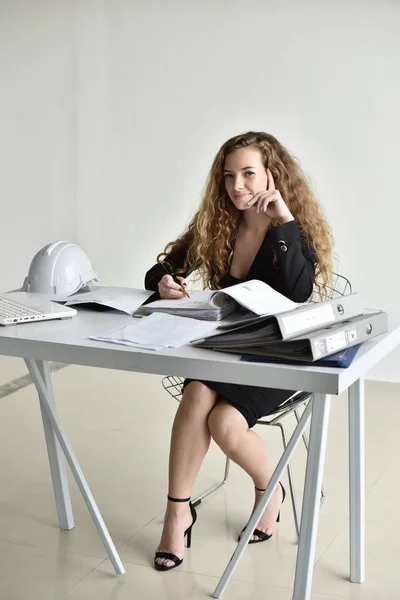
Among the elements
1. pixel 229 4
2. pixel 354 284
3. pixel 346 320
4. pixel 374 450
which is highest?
pixel 229 4

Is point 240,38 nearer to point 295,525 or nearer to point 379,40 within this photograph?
point 379,40

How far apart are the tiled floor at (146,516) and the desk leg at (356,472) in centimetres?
11

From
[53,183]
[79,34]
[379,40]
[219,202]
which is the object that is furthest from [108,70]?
[219,202]

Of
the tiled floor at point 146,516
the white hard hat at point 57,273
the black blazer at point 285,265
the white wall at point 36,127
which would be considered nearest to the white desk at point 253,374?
the tiled floor at point 146,516

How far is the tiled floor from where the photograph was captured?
253 centimetres

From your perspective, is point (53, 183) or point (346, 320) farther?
point (53, 183)

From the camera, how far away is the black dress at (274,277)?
8.30ft

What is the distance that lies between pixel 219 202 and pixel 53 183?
2.60 meters

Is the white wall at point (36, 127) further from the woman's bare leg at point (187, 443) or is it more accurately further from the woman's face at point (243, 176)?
the woman's bare leg at point (187, 443)

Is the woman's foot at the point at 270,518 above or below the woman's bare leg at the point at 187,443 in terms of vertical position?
below

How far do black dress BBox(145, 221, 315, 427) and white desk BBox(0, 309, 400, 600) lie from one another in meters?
0.27

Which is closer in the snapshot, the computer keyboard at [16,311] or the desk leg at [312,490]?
the desk leg at [312,490]

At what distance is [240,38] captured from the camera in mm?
4824

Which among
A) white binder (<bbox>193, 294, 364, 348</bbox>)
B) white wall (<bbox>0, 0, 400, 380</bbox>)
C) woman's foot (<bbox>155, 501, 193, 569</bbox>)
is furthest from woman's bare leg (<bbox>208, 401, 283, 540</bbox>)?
white wall (<bbox>0, 0, 400, 380</bbox>)
